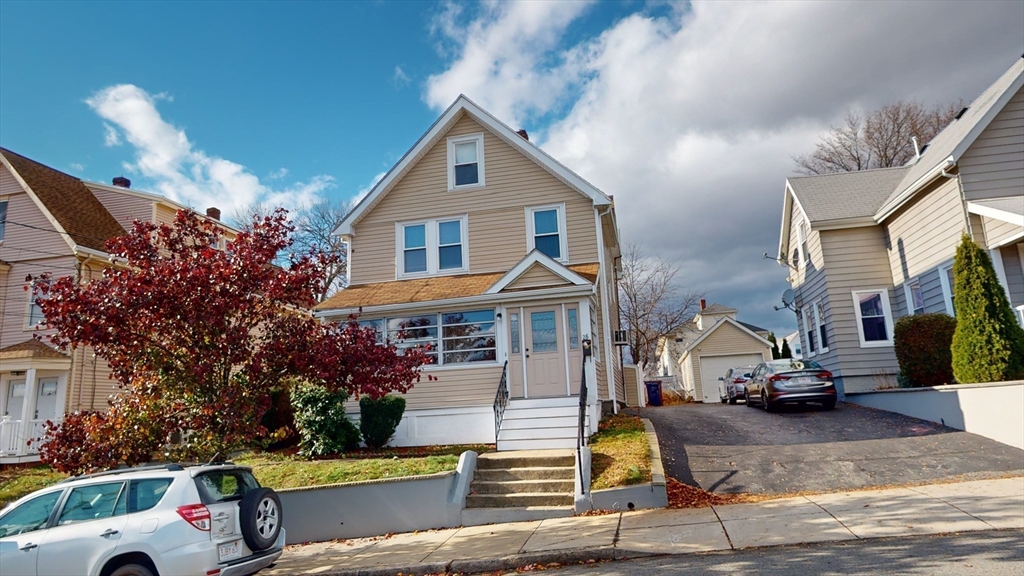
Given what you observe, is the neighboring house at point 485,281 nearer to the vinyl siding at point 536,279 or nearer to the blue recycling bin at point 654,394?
the vinyl siding at point 536,279

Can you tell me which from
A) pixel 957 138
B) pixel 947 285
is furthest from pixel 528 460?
pixel 957 138

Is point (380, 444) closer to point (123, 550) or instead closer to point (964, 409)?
point (123, 550)

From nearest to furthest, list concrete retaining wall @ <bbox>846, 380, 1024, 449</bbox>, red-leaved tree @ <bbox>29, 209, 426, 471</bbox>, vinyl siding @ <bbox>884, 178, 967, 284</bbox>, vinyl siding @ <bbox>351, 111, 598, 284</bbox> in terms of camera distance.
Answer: red-leaved tree @ <bbox>29, 209, 426, 471</bbox> < concrete retaining wall @ <bbox>846, 380, 1024, 449</bbox> < vinyl siding @ <bbox>884, 178, 967, 284</bbox> < vinyl siding @ <bbox>351, 111, 598, 284</bbox>

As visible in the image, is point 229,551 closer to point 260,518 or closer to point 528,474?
point 260,518

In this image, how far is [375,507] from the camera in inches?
420

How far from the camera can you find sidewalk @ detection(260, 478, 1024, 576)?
765 centimetres

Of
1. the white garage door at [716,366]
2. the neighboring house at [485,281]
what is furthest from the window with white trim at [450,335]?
the white garage door at [716,366]

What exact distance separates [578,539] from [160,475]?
5.09m

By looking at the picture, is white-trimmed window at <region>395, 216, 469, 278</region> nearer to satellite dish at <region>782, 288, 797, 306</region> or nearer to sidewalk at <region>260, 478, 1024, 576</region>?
sidewalk at <region>260, 478, 1024, 576</region>

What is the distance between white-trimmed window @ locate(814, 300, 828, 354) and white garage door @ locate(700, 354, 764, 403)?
52.2 feet

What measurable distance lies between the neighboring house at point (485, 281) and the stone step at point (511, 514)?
9.00 feet

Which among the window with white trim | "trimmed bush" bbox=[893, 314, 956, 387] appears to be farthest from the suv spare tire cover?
"trimmed bush" bbox=[893, 314, 956, 387]

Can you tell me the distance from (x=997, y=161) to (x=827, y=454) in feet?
29.4

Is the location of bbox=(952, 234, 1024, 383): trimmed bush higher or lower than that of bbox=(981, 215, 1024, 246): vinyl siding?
lower
